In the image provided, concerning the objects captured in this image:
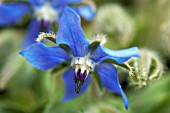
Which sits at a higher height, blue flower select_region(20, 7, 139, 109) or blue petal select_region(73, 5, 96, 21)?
blue petal select_region(73, 5, 96, 21)

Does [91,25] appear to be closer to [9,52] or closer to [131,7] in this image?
[131,7]

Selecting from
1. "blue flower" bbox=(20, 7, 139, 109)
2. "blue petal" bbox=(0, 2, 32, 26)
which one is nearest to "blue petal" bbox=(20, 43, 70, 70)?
"blue flower" bbox=(20, 7, 139, 109)

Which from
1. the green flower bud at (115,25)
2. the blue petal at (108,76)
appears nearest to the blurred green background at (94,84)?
the green flower bud at (115,25)

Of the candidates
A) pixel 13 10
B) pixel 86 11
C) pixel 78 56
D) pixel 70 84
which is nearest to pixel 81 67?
pixel 78 56

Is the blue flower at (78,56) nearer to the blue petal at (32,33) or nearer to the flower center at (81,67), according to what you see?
the flower center at (81,67)

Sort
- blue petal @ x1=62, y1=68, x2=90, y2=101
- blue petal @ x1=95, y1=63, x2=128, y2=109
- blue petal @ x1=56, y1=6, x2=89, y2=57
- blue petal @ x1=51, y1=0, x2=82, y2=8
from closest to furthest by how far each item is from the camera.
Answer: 1. blue petal @ x1=56, y1=6, x2=89, y2=57
2. blue petal @ x1=95, y1=63, x2=128, y2=109
3. blue petal @ x1=62, y1=68, x2=90, y2=101
4. blue petal @ x1=51, y1=0, x2=82, y2=8

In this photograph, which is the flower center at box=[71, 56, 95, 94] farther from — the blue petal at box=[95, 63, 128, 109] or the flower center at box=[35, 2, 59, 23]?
the flower center at box=[35, 2, 59, 23]

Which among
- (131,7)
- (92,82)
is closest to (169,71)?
(131,7)
